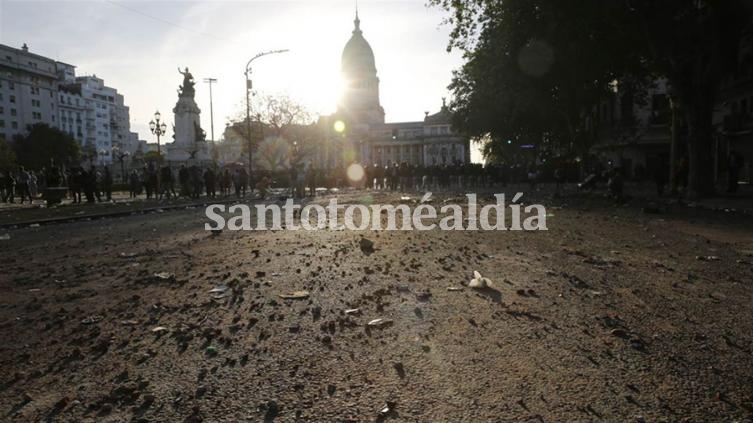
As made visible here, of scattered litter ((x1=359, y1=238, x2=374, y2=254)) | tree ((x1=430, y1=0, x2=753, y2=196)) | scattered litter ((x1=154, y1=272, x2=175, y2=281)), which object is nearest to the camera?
scattered litter ((x1=154, y1=272, x2=175, y2=281))

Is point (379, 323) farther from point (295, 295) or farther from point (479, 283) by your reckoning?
point (479, 283)

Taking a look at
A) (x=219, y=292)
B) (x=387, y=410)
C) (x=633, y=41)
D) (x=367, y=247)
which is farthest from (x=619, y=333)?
(x=633, y=41)

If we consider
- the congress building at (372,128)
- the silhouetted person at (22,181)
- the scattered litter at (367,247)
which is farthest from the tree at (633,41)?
the congress building at (372,128)

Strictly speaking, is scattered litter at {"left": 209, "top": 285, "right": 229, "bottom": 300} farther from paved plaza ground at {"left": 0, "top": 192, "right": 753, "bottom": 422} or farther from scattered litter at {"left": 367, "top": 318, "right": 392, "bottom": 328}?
scattered litter at {"left": 367, "top": 318, "right": 392, "bottom": 328}

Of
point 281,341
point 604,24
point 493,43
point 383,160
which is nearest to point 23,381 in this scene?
point 281,341

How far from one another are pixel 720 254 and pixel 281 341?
276 inches

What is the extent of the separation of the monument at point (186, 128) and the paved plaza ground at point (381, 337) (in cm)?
4618

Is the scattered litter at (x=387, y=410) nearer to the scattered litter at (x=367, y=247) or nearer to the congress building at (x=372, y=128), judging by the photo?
the scattered litter at (x=367, y=247)

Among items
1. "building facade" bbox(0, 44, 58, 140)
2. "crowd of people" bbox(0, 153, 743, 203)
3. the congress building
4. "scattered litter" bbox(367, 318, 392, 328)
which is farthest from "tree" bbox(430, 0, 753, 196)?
the congress building

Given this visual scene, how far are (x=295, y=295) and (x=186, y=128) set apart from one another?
51.1m

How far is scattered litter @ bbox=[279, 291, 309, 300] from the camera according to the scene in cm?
537

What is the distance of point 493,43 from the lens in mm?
27969

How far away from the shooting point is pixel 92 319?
4688 millimetres

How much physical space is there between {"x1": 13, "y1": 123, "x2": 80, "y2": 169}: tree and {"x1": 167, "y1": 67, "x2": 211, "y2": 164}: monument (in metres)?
25.9
